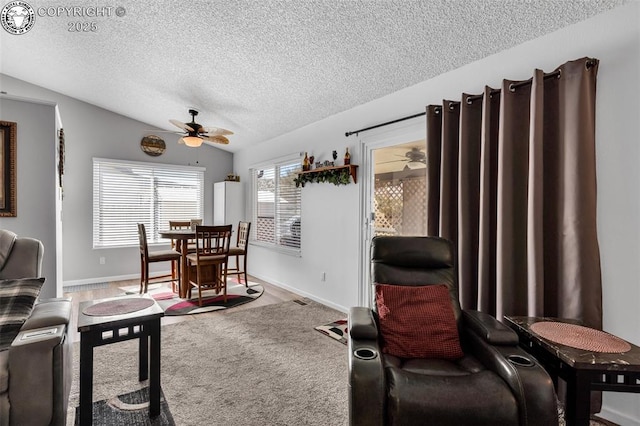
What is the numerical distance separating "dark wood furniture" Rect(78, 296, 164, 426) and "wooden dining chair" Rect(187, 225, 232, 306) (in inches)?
79.2

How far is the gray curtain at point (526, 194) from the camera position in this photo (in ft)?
6.26

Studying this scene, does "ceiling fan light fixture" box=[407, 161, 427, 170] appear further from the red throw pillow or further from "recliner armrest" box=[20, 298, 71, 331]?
"recliner armrest" box=[20, 298, 71, 331]

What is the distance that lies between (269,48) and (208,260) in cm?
270

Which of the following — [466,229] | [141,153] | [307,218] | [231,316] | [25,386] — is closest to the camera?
[25,386]

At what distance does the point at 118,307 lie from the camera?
1.94m

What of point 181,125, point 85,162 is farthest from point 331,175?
point 85,162

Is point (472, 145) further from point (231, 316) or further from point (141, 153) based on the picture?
point (141, 153)

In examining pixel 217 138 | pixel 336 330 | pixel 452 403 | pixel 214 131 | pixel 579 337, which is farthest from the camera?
pixel 217 138

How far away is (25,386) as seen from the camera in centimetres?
141

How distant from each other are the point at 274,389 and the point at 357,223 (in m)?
2.01

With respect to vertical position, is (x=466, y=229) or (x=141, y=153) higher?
(x=141, y=153)

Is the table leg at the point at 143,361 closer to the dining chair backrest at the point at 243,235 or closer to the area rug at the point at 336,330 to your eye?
the area rug at the point at 336,330

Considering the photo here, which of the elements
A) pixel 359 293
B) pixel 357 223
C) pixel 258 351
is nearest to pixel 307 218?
pixel 357 223

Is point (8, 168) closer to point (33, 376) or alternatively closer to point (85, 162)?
point (33, 376)
